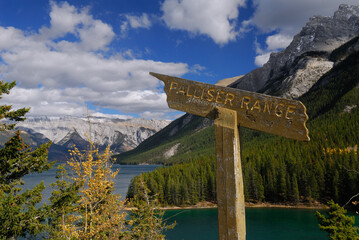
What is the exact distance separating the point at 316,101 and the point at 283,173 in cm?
9336

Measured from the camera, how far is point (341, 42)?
18138cm

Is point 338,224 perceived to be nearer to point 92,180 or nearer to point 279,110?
point 92,180

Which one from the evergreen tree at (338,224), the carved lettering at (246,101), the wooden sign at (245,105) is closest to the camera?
the wooden sign at (245,105)

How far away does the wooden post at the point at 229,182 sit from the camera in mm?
3299

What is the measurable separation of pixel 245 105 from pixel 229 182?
104 cm

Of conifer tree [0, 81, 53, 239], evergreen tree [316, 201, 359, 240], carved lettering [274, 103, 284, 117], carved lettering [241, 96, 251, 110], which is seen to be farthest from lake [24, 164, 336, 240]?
carved lettering [274, 103, 284, 117]

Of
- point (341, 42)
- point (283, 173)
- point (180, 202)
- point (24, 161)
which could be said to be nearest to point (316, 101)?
point (341, 42)

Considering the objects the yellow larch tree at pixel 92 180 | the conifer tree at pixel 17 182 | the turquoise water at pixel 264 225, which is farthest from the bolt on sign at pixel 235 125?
the turquoise water at pixel 264 225

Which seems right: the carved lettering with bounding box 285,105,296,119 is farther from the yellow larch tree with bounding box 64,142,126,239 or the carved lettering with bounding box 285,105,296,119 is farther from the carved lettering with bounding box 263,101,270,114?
the yellow larch tree with bounding box 64,142,126,239

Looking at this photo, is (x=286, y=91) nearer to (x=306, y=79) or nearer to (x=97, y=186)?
(x=306, y=79)

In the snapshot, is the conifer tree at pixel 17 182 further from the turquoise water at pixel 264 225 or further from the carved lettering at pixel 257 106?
the turquoise water at pixel 264 225

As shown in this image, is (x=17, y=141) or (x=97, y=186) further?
(x=17, y=141)

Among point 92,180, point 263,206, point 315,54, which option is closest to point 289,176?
point 263,206

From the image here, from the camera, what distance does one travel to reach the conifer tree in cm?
975
